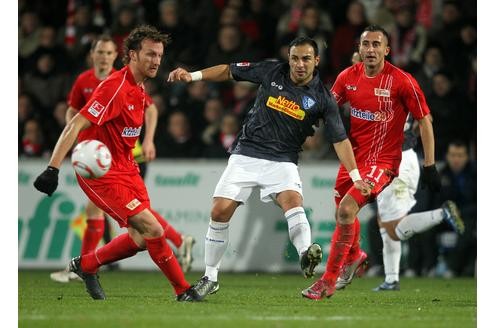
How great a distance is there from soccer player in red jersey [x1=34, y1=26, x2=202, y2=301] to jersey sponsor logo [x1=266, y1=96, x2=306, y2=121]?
1.01m

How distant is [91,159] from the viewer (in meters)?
8.46

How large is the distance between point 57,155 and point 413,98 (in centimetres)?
323

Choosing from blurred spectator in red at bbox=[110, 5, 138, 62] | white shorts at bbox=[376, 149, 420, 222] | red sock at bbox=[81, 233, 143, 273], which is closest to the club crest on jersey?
red sock at bbox=[81, 233, 143, 273]

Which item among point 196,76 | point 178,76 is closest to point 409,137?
point 196,76

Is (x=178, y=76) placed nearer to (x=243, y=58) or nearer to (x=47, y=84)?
(x=243, y=58)

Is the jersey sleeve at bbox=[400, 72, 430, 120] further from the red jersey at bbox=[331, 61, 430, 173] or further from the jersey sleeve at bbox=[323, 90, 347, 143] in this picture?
the jersey sleeve at bbox=[323, 90, 347, 143]

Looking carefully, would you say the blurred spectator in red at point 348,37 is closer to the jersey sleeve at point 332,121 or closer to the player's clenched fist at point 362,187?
the jersey sleeve at point 332,121

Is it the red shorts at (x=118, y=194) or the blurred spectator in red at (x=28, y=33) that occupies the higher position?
the blurred spectator in red at (x=28, y=33)

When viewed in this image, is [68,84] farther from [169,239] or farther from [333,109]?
[333,109]

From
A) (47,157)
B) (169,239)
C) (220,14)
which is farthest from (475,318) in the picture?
(220,14)

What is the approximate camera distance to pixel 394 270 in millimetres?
11234

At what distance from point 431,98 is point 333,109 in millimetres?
5491

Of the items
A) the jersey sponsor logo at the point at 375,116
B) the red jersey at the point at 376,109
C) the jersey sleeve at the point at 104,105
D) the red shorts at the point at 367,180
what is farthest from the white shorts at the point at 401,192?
the jersey sleeve at the point at 104,105

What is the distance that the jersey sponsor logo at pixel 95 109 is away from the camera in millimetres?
8602
